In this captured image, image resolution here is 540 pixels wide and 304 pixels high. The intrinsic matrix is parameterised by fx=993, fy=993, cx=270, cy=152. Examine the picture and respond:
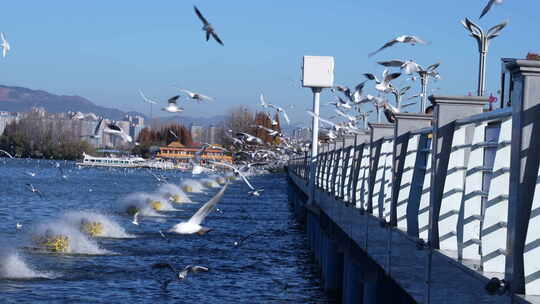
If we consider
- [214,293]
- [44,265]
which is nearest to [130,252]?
[44,265]

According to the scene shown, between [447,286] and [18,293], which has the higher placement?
[447,286]

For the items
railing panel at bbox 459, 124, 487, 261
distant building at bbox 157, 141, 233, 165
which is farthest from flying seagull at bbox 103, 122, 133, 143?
distant building at bbox 157, 141, 233, 165

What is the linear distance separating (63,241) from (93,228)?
21.5 feet

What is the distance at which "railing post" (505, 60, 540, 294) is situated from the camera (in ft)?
19.8

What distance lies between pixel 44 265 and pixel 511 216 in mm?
23796

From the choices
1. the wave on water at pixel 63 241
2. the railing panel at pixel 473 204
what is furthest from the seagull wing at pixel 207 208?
the railing panel at pixel 473 204

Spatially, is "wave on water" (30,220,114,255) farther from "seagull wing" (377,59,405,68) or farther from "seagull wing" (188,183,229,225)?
"seagull wing" (377,59,405,68)

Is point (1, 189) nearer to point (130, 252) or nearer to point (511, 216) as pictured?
point (130, 252)

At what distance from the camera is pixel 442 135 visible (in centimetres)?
915

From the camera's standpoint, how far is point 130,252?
33000 mm

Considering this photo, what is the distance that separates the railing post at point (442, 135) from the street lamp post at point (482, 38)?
13.6ft

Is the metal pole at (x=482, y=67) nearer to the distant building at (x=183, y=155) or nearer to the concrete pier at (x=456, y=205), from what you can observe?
the concrete pier at (x=456, y=205)

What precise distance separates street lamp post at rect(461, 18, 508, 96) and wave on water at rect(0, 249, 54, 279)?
1543 centimetres

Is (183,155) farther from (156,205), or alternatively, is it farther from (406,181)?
(406,181)
